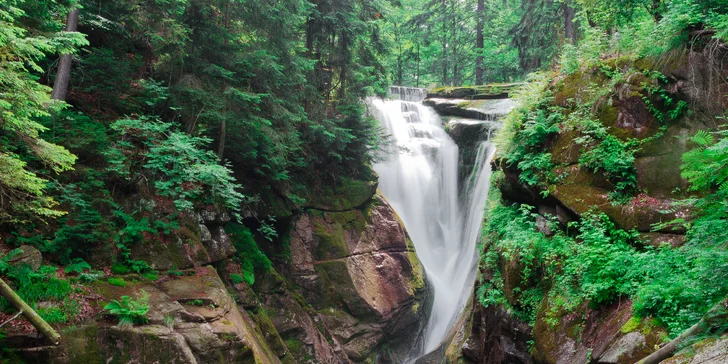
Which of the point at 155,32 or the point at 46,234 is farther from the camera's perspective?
the point at 155,32

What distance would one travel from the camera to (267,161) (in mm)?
11930

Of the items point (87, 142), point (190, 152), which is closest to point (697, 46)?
point (190, 152)

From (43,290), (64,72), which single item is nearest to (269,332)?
(43,290)

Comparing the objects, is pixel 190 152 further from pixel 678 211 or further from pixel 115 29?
pixel 678 211

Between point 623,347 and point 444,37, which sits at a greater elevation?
point 444,37

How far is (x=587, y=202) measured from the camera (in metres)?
7.06

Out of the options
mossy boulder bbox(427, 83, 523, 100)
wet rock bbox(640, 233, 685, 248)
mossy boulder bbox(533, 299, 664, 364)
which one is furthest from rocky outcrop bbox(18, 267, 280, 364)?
mossy boulder bbox(427, 83, 523, 100)

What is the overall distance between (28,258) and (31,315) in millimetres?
1381

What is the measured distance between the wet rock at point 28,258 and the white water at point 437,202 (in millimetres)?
12244

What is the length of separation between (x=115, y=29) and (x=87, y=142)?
11.0 ft

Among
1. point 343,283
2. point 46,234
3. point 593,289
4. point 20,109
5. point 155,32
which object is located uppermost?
point 155,32

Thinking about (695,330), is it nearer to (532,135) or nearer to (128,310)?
(532,135)

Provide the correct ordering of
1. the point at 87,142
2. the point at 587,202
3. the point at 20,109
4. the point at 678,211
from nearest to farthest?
the point at 20,109, the point at 678,211, the point at 587,202, the point at 87,142

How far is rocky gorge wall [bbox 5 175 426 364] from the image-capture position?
20.3ft
